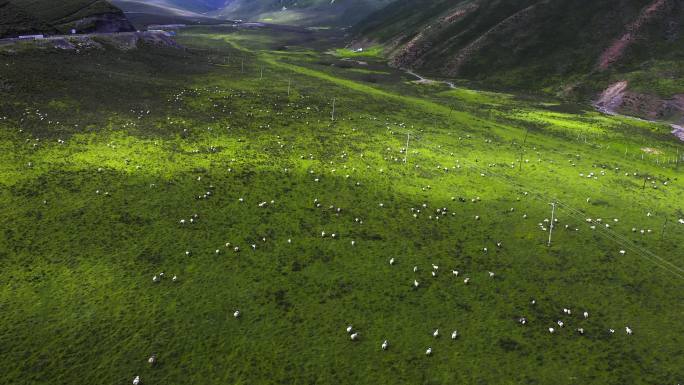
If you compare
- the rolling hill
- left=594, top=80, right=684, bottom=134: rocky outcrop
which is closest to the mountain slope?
the rolling hill

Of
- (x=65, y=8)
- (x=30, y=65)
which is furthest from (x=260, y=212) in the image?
(x=65, y=8)

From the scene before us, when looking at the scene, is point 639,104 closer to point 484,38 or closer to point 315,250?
point 484,38

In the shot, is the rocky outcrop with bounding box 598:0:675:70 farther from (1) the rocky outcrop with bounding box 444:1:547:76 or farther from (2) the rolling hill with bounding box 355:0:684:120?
(1) the rocky outcrop with bounding box 444:1:547:76

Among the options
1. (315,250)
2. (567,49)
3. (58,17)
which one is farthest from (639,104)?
(58,17)

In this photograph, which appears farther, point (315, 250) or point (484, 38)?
point (484, 38)

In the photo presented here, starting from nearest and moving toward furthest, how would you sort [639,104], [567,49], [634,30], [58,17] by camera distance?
[639,104], [58,17], [634,30], [567,49]

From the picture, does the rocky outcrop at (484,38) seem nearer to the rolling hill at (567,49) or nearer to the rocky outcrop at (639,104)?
the rolling hill at (567,49)
